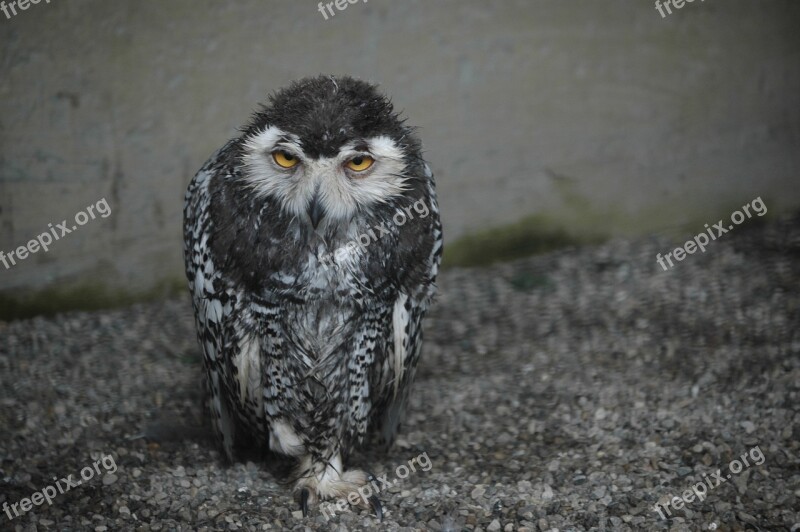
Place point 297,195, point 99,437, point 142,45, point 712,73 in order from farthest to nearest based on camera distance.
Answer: point 712,73, point 142,45, point 99,437, point 297,195

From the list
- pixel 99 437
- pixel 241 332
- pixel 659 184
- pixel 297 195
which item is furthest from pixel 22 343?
pixel 659 184

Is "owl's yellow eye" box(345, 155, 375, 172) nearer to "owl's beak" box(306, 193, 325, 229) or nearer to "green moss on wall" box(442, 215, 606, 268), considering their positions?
"owl's beak" box(306, 193, 325, 229)

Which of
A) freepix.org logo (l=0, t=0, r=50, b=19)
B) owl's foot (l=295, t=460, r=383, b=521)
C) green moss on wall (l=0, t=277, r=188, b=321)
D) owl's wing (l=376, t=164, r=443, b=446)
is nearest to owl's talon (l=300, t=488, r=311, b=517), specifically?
owl's foot (l=295, t=460, r=383, b=521)

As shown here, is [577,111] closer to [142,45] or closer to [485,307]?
[485,307]

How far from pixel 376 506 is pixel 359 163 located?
4.71 feet

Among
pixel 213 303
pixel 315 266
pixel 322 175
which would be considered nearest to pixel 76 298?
pixel 213 303

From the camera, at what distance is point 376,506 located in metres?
3.55

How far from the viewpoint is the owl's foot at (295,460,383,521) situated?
3564 millimetres

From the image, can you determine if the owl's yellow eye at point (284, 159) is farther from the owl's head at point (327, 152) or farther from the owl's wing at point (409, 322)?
the owl's wing at point (409, 322)

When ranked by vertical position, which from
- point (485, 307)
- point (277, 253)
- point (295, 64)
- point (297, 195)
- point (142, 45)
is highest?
point (142, 45)

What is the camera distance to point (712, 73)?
5984 mm

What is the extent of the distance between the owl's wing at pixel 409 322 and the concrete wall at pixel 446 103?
1.89 m

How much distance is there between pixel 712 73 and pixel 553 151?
130 centimetres

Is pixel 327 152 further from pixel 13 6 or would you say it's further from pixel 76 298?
pixel 76 298
